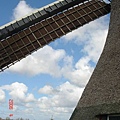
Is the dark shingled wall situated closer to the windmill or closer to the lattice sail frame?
the windmill

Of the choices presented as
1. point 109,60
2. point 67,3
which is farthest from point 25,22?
point 109,60

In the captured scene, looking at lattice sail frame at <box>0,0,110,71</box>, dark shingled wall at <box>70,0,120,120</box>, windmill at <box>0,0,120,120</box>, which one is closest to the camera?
dark shingled wall at <box>70,0,120,120</box>

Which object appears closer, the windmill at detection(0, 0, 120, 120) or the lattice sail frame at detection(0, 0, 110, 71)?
the windmill at detection(0, 0, 120, 120)

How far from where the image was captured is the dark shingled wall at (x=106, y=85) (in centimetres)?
1655

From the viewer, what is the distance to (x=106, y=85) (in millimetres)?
17656

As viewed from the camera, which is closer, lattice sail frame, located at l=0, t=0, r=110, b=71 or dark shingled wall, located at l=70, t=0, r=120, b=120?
dark shingled wall, located at l=70, t=0, r=120, b=120

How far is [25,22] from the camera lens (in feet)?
78.1

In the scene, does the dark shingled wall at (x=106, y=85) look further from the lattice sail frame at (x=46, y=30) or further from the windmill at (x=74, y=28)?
the lattice sail frame at (x=46, y=30)

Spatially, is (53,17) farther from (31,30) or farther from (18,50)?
(18,50)

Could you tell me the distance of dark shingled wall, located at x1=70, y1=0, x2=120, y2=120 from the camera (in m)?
16.5

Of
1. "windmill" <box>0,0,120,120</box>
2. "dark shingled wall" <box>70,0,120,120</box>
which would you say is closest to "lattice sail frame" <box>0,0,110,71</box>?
"windmill" <box>0,0,120,120</box>

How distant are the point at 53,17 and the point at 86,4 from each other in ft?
13.1

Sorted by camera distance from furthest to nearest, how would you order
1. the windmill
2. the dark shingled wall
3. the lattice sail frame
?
the lattice sail frame < the windmill < the dark shingled wall

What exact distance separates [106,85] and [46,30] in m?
8.86
